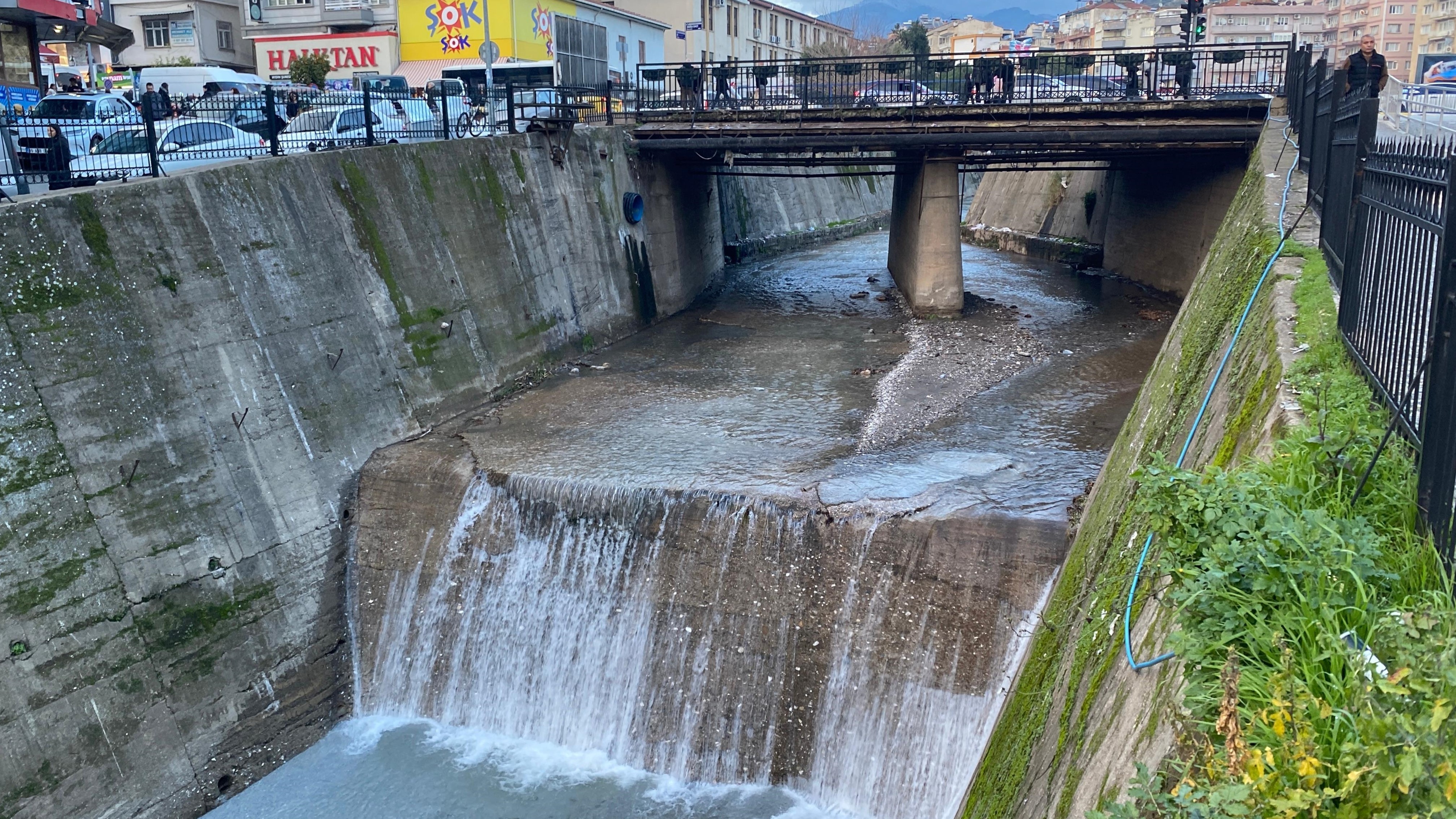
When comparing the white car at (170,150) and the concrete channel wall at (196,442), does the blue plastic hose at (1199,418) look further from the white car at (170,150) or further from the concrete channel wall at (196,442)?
the white car at (170,150)

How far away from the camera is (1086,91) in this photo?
71.4ft

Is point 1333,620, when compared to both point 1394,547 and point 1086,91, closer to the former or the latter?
point 1394,547

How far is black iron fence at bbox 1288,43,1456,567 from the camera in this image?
13.2ft

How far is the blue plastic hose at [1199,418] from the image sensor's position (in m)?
4.67

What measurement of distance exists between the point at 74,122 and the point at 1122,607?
13685 millimetres

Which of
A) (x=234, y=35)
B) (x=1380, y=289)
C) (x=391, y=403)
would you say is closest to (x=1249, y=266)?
(x=1380, y=289)

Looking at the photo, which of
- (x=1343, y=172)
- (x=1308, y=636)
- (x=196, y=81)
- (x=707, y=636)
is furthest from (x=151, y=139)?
(x=196, y=81)

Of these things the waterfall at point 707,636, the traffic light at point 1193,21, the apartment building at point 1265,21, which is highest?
the apartment building at point 1265,21

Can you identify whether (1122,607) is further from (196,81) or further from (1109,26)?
(1109,26)

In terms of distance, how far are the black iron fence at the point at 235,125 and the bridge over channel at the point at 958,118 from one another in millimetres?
2300

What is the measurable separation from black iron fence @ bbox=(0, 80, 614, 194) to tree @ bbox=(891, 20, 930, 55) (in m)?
66.9

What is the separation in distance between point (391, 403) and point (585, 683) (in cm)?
546

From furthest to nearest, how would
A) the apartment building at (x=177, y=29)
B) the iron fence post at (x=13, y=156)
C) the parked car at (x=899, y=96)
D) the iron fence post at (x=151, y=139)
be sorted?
the apartment building at (x=177, y=29) → the parked car at (x=899, y=96) → the iron fence post at (x=151, y=139) → the iron fence post at (x=13, y=156)

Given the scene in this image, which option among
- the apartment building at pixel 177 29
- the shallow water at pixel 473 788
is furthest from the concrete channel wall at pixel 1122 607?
the apartment building at pixel 177 29
